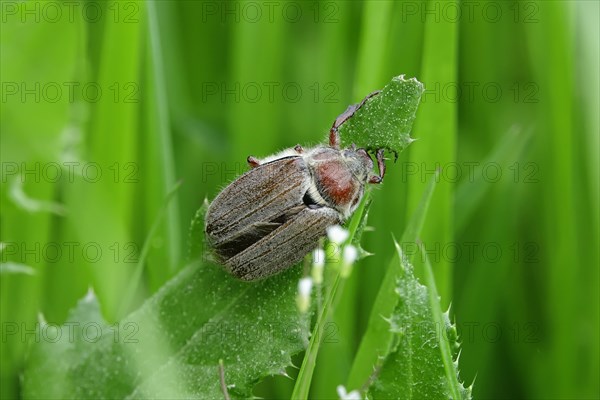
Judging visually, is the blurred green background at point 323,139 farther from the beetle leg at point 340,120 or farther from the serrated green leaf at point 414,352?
the serrated green leaf at point 414,352

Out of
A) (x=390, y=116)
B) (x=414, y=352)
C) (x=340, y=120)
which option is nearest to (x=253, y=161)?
(x=340, y=120)

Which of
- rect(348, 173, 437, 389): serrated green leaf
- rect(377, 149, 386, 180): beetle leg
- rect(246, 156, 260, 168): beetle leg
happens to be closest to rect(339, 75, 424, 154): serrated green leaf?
rect(377, 149, 386, 180): beetle leg

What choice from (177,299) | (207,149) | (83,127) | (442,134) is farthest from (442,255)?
(83,127)

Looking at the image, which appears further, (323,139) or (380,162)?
(323,139)

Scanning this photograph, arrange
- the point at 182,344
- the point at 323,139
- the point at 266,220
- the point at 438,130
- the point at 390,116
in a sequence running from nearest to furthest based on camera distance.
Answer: the point at 182,344, the point at 390,116, the point at 266,220, the point at 438,130, the point at 323,139

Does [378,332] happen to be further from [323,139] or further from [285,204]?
[323,139]

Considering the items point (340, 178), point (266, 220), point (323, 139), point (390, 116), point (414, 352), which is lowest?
point (414, 352)

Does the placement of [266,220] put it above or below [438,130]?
below
